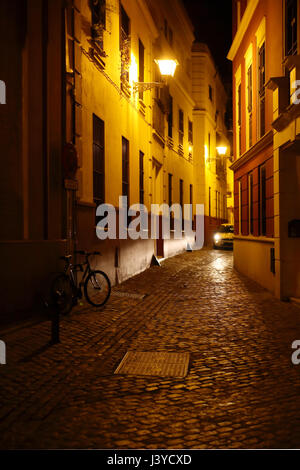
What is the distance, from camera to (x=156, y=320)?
343 inches

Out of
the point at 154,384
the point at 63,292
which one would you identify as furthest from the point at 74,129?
the point at 154,384

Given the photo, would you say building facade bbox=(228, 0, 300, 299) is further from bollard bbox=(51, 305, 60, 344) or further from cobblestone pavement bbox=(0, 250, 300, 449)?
bollard bbox=(51, 305, 60, 344)

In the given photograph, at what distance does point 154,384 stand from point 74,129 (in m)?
6.50

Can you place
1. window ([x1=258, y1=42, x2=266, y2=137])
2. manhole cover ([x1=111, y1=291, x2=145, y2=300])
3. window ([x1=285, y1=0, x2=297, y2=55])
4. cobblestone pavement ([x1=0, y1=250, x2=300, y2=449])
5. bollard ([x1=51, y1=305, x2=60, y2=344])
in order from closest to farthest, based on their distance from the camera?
cobblestone pavement ([x1=0, y1=250, x2=300, y2=449]), bollard ([x1=51, y1=305, x2=60, y2=344]), window ([x1=285, y1=0, x2=297, y2=55]), manhole cover ([x1=111, y1=291, x2=145, y2=300]), window ([x1=258, y1=42, x2=266, y2=137])

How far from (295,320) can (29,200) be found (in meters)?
4.95

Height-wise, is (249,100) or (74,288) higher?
(249,100)

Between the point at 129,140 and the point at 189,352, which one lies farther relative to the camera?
the point at 129,140

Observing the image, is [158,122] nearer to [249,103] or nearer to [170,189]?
[170,189]

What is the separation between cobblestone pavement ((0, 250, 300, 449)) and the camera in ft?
12.8

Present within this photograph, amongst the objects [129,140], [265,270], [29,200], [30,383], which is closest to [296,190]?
[265,270]

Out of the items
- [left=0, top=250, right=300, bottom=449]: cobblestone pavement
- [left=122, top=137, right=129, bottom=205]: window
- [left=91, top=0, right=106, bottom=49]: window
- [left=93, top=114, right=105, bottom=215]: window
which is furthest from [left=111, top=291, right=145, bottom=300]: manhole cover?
[left=91, top=0, right=106, bottom=49]: window

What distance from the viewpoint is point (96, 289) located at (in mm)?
9875

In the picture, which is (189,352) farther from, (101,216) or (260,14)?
(260,14)

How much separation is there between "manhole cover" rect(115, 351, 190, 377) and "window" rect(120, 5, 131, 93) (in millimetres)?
9953
